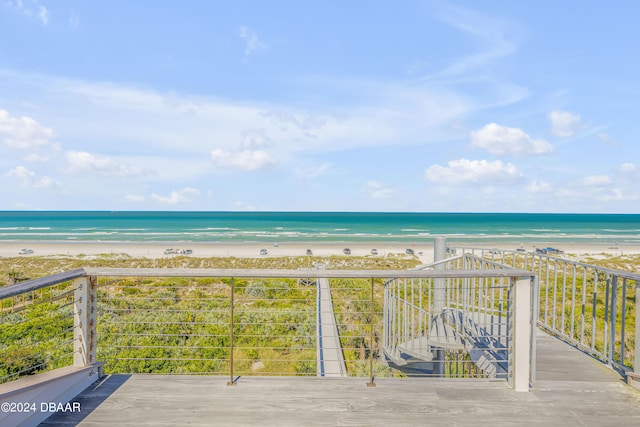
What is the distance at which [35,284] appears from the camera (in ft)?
6.97

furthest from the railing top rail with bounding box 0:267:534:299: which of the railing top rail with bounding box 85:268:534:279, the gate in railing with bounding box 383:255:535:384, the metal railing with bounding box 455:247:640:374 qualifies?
the gate in railing with bounding box 383:255:535:384

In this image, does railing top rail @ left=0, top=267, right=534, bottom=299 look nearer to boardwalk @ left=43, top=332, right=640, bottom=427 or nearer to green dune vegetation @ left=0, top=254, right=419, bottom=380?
green dune vegetation @ left=0, top=254, right=419, bottom=380

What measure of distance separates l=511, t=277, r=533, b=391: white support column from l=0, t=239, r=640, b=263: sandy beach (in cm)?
2371

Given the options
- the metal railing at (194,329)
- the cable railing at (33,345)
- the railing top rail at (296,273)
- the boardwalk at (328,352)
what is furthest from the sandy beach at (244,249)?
the railing top rail at (296,273)

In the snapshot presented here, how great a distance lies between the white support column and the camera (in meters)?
2.66

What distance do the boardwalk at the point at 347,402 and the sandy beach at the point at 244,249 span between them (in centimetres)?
2372

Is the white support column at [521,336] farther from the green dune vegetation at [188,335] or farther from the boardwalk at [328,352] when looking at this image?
the boardwalk at [328,352]

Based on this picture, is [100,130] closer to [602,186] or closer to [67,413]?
[67,413]

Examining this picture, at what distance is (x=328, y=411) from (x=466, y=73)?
613 inches

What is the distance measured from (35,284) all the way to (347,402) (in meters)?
2.03

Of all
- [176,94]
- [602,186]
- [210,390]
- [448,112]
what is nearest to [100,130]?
[176,94]

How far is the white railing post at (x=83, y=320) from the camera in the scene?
2.70 meters

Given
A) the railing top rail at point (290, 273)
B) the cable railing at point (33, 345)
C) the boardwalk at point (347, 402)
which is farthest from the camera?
the cable railing at point (33, 345)

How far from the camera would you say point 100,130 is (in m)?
26.1
